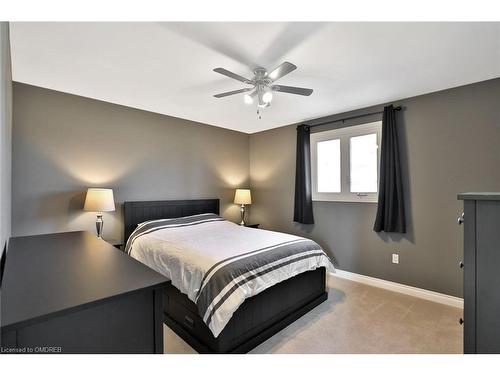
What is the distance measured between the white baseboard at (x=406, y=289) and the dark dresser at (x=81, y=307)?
8.25ft

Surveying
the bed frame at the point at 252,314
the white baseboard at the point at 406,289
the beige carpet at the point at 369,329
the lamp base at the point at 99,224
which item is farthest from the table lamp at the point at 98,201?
the white baseboard at the point at 406,289

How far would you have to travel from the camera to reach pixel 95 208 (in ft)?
8.70

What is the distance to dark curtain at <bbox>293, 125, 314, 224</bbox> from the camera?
149 inches

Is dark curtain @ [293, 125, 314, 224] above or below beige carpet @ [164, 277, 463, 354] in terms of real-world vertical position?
above

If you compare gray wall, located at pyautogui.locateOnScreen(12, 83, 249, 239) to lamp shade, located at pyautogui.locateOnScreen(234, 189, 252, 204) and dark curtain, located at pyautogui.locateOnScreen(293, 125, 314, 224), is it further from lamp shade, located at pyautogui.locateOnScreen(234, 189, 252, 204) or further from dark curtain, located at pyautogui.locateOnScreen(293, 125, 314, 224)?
dark curtain, located at pyautogui.locateOnScreen(293, 125, 314, 224)

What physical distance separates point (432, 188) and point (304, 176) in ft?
5.27

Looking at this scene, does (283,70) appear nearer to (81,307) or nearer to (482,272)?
(482,272)

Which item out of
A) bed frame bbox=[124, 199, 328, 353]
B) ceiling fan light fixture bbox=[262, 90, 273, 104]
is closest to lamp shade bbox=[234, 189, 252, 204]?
bed frame bbox=[124, 199, 328, 353]

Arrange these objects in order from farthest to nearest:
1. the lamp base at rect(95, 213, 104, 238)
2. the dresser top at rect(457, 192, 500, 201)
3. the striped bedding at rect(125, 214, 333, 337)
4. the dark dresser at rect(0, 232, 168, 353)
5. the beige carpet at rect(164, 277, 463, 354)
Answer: the lamp base at rect(95, 213, 104, 238) < the beige carpet at rect(164, 277, 463, 354) < the striped bedding at rect(125, 214, 333, 337) < the dresser top at rect(457, 192, 500, 201) < the dark dresser at rect(0, 232, 168, 353)

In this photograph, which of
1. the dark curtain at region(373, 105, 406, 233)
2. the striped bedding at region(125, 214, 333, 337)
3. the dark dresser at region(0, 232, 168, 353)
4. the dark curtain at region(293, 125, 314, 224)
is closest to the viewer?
the dark dresser at region(0, 232, 168, 353)

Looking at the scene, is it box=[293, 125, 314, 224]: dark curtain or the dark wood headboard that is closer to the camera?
the dark wood headboard

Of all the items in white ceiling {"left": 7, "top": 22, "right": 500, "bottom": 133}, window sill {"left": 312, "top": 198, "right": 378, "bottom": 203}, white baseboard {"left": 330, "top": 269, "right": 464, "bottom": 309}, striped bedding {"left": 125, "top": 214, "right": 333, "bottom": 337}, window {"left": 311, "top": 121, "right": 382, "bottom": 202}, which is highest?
white ceiling {"left": 7, "top": 22, "right": 500, "bottom": 133}

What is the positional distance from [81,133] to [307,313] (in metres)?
3.26

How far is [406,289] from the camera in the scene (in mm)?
2938
